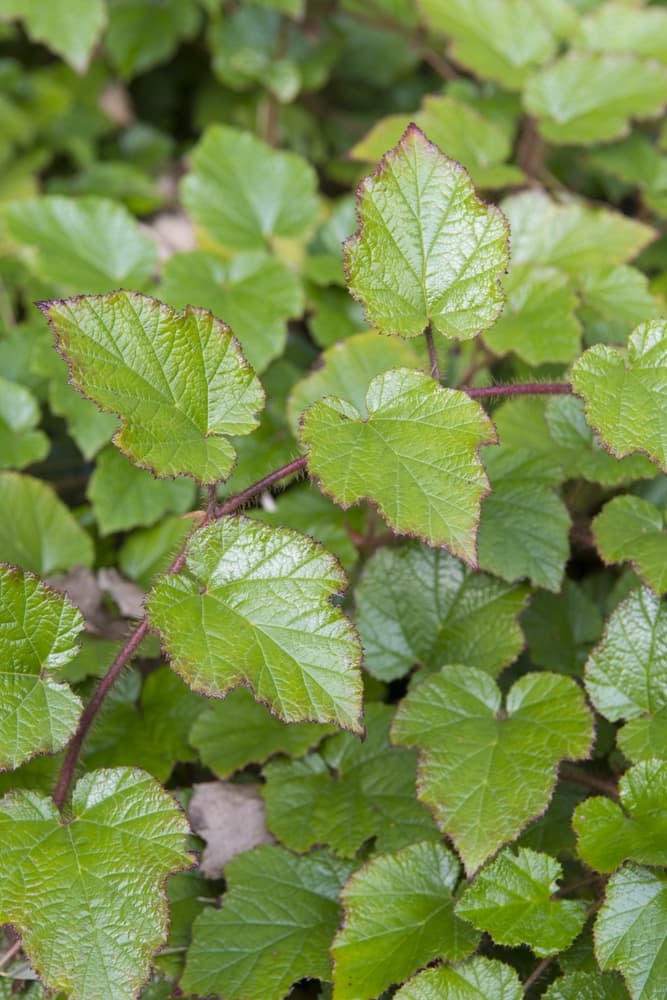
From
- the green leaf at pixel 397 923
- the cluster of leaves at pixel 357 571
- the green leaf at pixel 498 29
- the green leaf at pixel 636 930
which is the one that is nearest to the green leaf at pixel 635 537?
the cluster of leaves at pixel 357 571

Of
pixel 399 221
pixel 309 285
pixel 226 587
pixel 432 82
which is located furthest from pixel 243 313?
pixel 432 82

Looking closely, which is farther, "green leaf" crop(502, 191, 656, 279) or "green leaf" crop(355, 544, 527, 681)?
"green leaf" crop(502, 191, 656, 279)

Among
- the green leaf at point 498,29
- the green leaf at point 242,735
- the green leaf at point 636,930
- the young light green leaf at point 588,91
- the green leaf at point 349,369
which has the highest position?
the green leaf at point 498,29

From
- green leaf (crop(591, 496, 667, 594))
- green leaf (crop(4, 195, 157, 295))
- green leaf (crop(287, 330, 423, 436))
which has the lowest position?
green leaf (crop(591, 496, 667, 594))

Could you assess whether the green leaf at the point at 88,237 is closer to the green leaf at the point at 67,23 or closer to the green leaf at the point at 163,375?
the green leaf at the point at 67,23

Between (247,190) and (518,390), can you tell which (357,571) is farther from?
(247,190)

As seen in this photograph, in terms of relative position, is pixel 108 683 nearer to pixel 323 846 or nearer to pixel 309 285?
pixel 323 846

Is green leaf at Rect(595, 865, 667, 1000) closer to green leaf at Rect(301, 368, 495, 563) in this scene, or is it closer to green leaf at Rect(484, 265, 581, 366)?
green leaf at Rect(301, 368, 495, 563)

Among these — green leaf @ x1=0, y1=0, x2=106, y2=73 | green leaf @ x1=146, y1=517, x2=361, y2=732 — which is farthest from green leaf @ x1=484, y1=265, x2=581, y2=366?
green leaf @ x1=0, y1=0, x2=106, y2=73
